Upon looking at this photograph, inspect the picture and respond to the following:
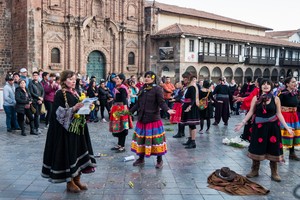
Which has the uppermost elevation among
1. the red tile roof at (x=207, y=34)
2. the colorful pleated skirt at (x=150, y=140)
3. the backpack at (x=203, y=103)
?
the red tile roof at (x=207, y=34)

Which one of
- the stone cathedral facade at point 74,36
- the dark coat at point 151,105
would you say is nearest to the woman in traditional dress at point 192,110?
the dark coat at point 151,105

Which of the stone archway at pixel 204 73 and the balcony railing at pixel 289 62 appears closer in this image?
the stone archway at pixel 204 73

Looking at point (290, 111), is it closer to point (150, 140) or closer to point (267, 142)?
point (267, 142)

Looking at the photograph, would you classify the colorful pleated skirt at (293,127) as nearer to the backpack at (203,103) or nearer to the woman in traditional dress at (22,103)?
the backpack at (203,103)

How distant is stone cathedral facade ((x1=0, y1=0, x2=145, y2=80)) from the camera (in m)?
25.9

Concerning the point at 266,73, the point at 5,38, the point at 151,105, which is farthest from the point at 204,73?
the point at 151,105

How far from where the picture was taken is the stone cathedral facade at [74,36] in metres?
25.9

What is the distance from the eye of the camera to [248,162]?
300 inches

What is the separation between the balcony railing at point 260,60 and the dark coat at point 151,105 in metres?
35.1

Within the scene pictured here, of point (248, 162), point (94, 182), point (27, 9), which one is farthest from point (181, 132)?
point (27, 9)

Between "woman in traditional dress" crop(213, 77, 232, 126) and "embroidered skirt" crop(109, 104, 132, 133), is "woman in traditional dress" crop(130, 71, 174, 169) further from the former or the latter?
"woman in traditional dress" crop(213, 77, 232, 126)

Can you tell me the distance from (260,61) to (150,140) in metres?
37.6

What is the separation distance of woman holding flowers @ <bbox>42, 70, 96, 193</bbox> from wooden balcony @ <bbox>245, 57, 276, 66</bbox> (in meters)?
37.1

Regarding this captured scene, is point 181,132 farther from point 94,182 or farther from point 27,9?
point 27,9
